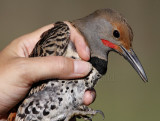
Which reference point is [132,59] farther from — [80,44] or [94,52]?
[80,44]

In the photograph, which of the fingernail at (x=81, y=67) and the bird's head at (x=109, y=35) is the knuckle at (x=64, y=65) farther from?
the bird's head at (x=109, y=35)

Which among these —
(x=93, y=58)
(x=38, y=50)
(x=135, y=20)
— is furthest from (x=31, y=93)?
(x=135, y=20)

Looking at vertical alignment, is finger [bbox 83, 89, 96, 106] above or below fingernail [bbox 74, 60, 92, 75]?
below

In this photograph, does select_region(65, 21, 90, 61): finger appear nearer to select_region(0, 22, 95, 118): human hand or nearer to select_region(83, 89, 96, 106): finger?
select_region(0, 22, 95, 118): human hand

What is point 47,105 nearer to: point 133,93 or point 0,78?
point 0,78

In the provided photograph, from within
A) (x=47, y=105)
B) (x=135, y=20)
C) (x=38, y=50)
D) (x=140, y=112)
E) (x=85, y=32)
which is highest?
(x=135, y=20)

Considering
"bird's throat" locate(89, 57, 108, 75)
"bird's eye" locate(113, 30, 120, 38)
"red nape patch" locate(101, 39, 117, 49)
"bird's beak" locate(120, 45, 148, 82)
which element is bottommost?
"bird's throat" locate(89, 57, 108, 75)

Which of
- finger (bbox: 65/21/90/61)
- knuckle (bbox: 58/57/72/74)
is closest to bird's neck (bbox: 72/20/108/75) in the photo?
finger (bbox: 65/21/90/61)
